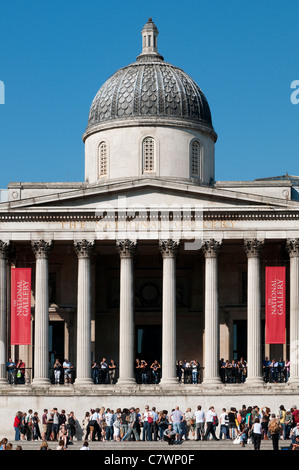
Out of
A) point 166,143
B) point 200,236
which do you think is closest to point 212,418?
point 200,236

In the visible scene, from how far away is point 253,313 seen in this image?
66.5 meters

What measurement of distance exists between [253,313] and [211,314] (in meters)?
2.31

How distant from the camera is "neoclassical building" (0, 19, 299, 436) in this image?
218 feet

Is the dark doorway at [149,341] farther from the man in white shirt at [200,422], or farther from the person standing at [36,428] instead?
the man in white shirt at [200,422]

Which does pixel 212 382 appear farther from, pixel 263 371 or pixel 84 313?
pixel 84 313

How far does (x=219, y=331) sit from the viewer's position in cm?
6938

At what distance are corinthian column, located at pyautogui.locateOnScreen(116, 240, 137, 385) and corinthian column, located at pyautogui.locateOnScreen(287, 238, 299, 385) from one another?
28.3 ft

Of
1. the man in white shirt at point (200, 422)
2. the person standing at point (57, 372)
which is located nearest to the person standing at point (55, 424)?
the person standing at point (57, 372)

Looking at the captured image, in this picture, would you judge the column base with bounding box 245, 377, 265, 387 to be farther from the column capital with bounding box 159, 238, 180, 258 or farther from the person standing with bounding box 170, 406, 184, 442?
the person standing with bounding box 170, 406, 184, 442

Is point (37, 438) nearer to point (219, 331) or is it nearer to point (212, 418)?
point (212, 418)

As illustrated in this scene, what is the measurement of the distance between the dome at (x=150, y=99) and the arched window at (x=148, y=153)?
1.20 meters

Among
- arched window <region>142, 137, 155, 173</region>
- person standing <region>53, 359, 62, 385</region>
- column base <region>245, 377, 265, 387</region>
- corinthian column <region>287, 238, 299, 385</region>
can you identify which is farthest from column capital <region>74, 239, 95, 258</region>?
column base <region>245, 377, 265, 387</region>

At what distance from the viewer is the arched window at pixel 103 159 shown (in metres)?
73.2
